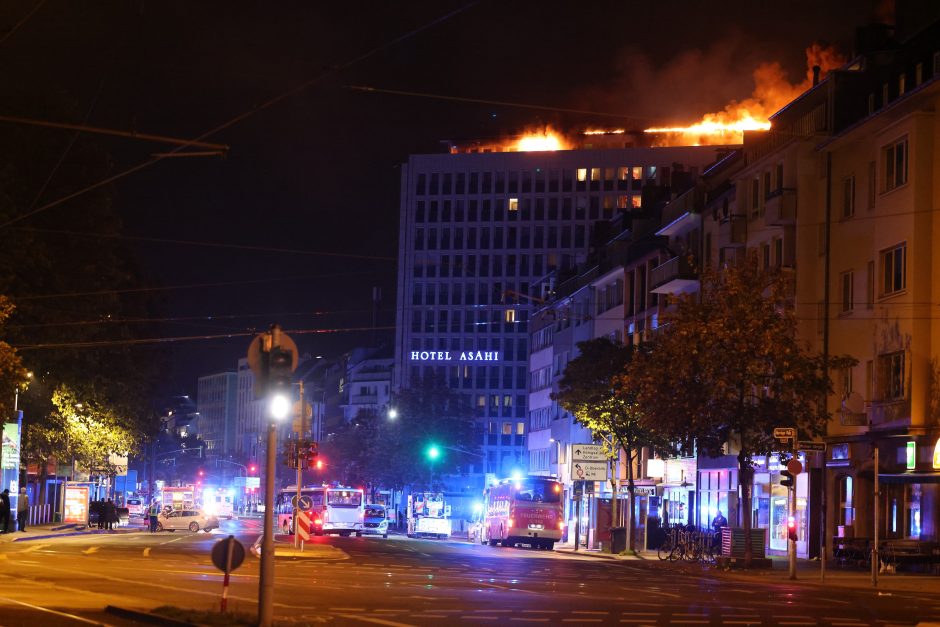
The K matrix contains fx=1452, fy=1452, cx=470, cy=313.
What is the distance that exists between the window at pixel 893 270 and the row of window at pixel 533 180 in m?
99.4

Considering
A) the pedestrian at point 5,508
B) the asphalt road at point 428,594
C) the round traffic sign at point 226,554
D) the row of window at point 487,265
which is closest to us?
the round traffic sign at point 226,554

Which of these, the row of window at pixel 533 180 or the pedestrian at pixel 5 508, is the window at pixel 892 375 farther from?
the row of window at pixel 533 180

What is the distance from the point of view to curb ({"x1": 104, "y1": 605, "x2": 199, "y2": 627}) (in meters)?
19.2

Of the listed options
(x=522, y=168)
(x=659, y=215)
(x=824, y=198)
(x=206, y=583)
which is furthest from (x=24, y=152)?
(x=522, y=168)

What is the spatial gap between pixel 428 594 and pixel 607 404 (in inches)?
1347

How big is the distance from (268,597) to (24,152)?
3403 centimetres

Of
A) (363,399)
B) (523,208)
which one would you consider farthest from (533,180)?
(363,399)

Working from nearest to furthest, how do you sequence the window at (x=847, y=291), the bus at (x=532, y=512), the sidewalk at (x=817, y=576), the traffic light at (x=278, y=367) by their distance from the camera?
1. the traffic light at (x=278, y=367)
2. the sidewalk at (x=817, y=576)
3. the window at (x=847, y=291)
4. the bus at (x=532, y=512)

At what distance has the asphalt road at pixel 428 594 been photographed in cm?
2225

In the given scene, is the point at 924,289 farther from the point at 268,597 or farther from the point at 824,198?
the point at 268,597

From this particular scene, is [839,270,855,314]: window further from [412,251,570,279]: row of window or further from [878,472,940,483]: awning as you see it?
[412,251,570,279]: row of window

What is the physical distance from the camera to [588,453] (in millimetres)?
64125

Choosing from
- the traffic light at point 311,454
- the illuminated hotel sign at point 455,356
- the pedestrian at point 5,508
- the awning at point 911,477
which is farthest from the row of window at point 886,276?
the illuminated hotel sign at point 455,356

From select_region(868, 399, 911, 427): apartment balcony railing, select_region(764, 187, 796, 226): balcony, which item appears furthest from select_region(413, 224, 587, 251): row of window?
select_region(868, 399, 911, 427): apartment balcony railing
